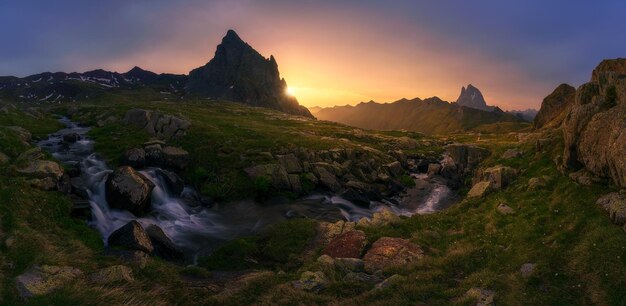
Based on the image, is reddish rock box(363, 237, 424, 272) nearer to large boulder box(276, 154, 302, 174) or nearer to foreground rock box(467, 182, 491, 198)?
foreground rock box(467, 182, 491, 198)

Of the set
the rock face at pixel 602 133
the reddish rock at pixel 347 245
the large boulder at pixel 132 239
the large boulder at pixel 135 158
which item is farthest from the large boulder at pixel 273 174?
the rock face at pixel 602 133

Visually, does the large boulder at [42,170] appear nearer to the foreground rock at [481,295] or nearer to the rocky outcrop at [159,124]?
the rocky outcrop at [159,124]

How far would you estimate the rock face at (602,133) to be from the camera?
2058 centimetres

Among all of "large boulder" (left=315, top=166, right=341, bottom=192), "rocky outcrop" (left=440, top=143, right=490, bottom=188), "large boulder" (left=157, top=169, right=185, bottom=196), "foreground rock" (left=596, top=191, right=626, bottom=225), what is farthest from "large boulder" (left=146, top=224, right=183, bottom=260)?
"rocky outcrop" (left=440, top=143, right=490, bottom=188)

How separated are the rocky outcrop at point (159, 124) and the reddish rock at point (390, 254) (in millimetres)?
38948

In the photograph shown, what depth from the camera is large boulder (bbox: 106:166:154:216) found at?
30.2 metres

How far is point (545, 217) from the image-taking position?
72.3 feet

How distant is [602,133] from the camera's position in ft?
74.6

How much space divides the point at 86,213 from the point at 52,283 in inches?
498

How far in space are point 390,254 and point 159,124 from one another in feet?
150

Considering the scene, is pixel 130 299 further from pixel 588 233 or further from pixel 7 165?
pixel 588 233

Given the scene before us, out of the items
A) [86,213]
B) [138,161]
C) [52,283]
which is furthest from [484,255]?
[138,161]

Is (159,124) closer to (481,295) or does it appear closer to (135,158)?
(135,158)

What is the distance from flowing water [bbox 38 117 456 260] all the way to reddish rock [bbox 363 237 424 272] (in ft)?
38.7
